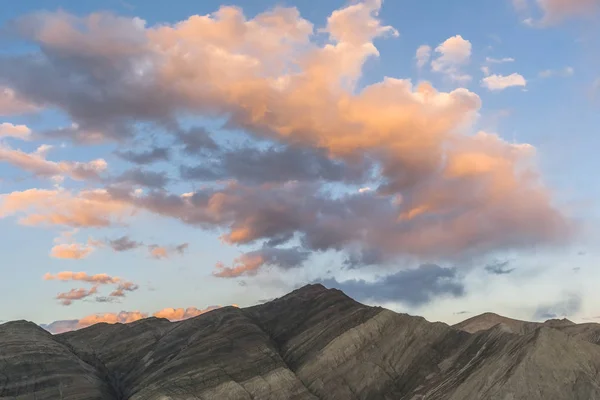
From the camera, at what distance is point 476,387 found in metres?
86.4

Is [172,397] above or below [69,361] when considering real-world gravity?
below

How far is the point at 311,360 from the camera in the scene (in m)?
112

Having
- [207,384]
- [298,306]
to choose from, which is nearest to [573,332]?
[298,306]

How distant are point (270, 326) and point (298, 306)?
867 cm

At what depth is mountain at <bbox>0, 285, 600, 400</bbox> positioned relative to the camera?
87.6 m

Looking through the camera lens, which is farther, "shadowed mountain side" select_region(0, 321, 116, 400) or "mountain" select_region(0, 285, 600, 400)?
"shadowed mountain side" select_region(0, 321, 116, 400)

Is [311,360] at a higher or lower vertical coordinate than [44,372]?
lower

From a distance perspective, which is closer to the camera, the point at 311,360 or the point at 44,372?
the point at 44,372

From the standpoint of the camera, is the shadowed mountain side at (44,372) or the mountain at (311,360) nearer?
the mountain at (311,360)

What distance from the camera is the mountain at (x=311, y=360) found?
287ft

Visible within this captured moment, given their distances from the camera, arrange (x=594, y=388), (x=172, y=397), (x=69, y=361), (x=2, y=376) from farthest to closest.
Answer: (x=69, y=361)
(x=2, y=376)
(x=172, y=397)
(x=594, y=388)

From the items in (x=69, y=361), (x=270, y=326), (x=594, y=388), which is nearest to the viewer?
(x=594, y=388)

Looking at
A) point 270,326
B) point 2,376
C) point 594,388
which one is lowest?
point 594,388

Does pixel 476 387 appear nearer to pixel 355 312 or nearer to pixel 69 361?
pixel 355 312
